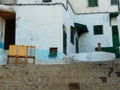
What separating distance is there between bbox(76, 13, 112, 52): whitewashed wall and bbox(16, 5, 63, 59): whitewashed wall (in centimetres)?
574

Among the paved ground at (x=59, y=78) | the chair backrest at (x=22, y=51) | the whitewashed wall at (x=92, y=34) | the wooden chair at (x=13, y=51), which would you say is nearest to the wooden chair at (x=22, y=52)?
the chair backrest at (x=22, y=51)

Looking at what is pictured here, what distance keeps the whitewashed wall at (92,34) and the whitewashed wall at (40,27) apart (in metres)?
5.74

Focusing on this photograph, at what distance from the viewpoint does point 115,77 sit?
A: 487 inches

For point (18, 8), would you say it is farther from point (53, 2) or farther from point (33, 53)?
point (33, 53)

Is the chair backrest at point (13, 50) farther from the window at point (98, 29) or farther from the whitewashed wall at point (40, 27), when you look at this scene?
the window at point (98, 29)

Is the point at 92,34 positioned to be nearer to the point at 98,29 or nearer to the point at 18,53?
the point at 98,29

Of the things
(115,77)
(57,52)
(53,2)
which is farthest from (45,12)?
(115,77)

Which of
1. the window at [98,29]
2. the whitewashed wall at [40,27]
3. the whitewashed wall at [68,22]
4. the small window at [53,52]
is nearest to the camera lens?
the small window at [53,52]

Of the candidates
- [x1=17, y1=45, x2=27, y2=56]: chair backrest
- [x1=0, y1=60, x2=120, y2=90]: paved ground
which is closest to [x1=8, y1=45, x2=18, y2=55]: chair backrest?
[x1=17, y1=45, x2=27, y2=56]: chair backrest

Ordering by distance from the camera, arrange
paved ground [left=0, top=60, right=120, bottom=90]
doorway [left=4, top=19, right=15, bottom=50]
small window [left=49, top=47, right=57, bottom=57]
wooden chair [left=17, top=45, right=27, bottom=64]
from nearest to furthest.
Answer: paved ground [left=0, top=60, right=120, bottom=90], wooden chair [left=17, top=45, right=27, bottom=64], small window [left=49, top=47, right=57, bottom=57], doorway [left=4, top=19, right=15, bottom=50]

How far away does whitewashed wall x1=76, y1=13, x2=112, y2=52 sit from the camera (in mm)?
28203

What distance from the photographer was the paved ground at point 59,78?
37.0 feet

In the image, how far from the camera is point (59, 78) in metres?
12.1

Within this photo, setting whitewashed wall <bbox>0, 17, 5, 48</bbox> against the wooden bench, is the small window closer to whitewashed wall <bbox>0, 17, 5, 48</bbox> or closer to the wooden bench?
the wooden bench
